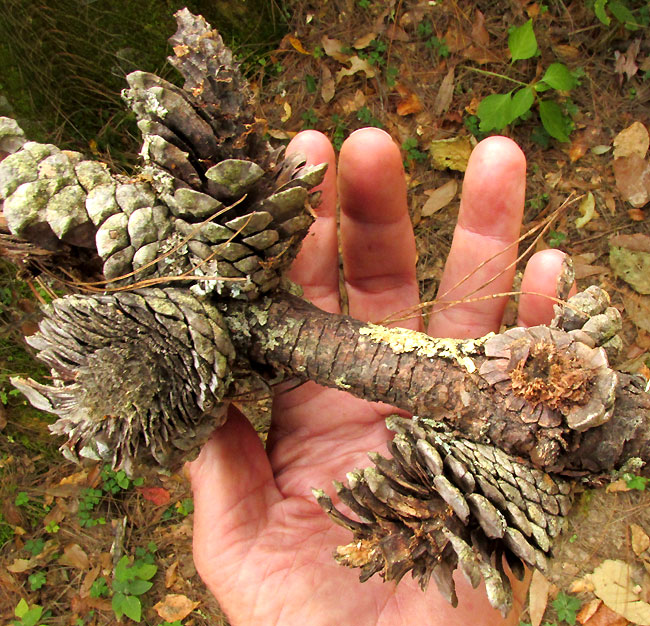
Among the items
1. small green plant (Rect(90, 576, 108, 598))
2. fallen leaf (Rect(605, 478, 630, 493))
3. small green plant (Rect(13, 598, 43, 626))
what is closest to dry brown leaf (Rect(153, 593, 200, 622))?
small green plant (Rect(90, 576, 108, 598))

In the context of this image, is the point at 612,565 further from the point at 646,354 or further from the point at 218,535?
the point at 218,535

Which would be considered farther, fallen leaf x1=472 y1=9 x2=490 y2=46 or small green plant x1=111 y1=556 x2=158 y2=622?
fallen leaf x1=472 y1=9 x2=490 y2=46

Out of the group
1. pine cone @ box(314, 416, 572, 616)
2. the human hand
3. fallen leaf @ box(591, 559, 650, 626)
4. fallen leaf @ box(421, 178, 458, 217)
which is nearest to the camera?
pine cone @ box(314, 416, 572, 616)

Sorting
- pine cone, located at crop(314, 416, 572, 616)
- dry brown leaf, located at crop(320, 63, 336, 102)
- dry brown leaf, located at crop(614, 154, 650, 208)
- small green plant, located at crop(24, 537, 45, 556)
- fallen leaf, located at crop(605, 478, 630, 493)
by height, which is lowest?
fallen leaf, located at crop(605, 478, 630, 493)

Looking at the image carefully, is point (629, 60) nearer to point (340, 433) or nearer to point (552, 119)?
point (552, 119)

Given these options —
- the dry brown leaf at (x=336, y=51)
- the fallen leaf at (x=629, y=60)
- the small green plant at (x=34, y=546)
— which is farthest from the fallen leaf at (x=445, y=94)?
the small green plant at (x=34, y=546)

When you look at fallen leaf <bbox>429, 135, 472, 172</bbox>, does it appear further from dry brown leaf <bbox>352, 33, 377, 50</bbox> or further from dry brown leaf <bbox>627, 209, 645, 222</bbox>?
dry brown leaf <bbox>627, 209, 645, 222</bbox>

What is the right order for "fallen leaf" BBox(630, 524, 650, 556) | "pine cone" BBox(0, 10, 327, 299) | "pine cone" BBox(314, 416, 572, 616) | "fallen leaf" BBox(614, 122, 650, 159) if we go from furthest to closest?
"fallen leaf" BBox(614, 122, 650, 159), "fallen leaf" BBox(630, 524, 650, 556), "pine cone" BBox(0, 10, 327, 299), "pine cone" BBox(314, 416, 572, 616)
